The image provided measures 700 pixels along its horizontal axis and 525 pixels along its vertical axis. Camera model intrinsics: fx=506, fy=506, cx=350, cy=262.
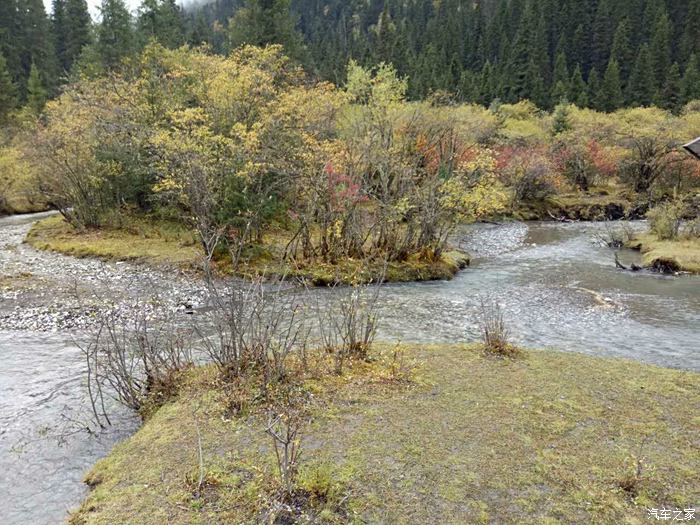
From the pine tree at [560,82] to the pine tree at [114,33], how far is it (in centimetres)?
4309

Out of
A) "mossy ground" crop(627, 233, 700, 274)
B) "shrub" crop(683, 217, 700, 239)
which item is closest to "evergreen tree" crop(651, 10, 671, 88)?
"shrub" crop(683, 217, 700, 239)

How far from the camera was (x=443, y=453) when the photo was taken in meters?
5.77

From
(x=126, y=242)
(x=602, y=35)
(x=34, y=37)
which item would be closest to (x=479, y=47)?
(x=602, y=35)

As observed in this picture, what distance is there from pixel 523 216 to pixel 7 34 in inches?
2368

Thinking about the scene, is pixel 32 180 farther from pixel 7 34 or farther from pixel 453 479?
pixel 7 34

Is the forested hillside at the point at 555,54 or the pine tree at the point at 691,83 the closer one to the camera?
the pine tree at the point at 691,83

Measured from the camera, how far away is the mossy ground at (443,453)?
4.87 meters

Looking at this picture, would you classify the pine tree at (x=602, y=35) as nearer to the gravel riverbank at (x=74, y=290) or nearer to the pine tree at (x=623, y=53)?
the pine tree at (x=623, y=53)

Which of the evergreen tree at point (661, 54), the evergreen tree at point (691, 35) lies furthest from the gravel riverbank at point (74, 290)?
the evergreen tree at point (691, 35)

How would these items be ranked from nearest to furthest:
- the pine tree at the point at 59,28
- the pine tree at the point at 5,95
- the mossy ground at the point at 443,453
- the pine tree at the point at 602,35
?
the mossy ground at the point at 443,453 < the pine tree at the point at 5,95 < the pine tree at the point at 59,28 < the pine tree at the point at 602,35

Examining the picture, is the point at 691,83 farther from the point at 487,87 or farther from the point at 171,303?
the point at 171,303

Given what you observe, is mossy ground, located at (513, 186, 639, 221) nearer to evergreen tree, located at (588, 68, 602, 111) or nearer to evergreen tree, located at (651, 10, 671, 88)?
evergreen tree, located at (588, 68, 602, 111)

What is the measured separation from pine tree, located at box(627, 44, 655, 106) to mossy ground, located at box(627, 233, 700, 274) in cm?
4160

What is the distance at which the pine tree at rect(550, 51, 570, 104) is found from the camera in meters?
56.7
